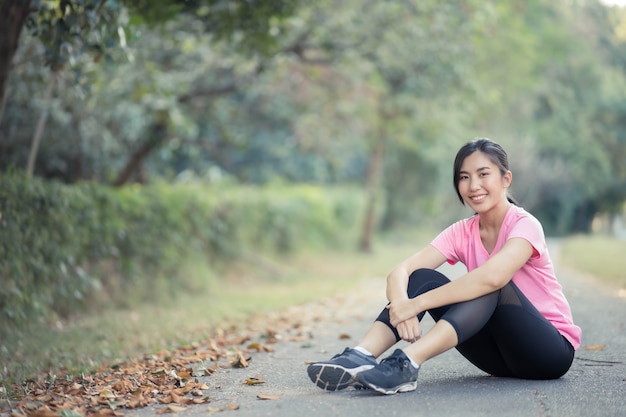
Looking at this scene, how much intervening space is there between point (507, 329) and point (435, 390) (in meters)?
0.54

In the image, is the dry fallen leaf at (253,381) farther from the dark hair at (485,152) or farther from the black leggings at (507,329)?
the dark hair at (485,152)

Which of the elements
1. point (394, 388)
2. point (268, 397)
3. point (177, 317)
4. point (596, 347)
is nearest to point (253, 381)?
point (268, 397)

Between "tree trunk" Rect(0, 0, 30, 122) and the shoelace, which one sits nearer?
the shoelace

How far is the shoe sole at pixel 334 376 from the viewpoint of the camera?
163 inches

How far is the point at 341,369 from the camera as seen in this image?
4.16 metres

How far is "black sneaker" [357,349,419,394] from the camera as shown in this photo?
410cm

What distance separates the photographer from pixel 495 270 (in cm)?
423

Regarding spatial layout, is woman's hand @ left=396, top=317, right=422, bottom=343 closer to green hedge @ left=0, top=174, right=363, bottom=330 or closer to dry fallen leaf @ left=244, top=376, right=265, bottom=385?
dry fallen leaf @ left=244, top=376, right=265, bottom=385

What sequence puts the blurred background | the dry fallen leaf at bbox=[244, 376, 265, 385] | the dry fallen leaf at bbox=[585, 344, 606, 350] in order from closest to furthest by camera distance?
the dry fallen leaf at bbox=[244, 376, 265, 385] < the dry fallen leaf at bbox=[585, 344, 606, 350] < the blurred background

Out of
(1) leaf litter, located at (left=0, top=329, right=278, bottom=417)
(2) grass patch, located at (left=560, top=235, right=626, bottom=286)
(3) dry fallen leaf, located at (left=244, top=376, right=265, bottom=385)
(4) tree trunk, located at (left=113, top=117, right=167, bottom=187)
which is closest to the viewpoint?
(1) leaf litter, located at (left=0, top=329, right=278, bottom=417)

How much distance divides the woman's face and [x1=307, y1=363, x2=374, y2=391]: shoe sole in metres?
1.18

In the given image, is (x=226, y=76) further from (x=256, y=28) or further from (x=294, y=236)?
(x=256, y=28)

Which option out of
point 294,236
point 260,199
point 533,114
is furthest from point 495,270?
point 533,114

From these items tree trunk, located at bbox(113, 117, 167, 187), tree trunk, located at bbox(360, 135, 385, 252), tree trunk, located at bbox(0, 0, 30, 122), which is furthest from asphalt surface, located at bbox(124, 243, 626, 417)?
tree trunk, located at bbox(360, 135, 385, 252)
